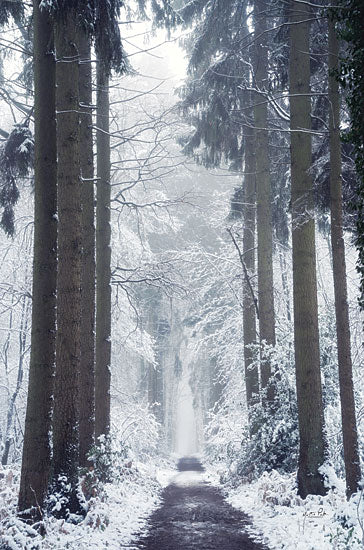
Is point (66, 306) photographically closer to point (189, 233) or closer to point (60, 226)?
point (60, 226)

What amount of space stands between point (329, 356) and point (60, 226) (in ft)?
24.1

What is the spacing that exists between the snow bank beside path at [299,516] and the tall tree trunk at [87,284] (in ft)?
11.3

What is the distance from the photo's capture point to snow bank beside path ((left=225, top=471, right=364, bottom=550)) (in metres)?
5.95

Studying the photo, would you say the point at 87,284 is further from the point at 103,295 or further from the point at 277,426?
the point at 277,426

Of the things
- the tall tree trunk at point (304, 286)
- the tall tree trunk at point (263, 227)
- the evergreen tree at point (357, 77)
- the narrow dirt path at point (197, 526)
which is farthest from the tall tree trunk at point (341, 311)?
the tall tree trunk at point (263, 227)

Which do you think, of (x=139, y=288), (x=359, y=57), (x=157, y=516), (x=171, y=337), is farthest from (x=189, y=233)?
(x=359, y=57)

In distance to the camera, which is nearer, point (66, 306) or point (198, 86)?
point (66, 306)

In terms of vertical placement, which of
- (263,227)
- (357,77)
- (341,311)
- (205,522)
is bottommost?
(205,522)

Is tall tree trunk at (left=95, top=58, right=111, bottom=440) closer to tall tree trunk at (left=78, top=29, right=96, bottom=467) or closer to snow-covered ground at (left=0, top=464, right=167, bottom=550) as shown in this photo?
tall tree trunk at (left=78, top=29, right=96, bottom=467)

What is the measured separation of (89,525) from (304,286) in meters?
5.33

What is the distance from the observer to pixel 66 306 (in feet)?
26.0

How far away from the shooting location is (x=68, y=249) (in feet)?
26.2

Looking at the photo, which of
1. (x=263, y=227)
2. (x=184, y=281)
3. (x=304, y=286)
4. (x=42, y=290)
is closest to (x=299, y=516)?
(x=304, y=286)

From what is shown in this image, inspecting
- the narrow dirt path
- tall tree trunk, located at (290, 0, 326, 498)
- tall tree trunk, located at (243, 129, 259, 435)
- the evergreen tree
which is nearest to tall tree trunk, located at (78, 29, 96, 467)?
the narrow dirt path
